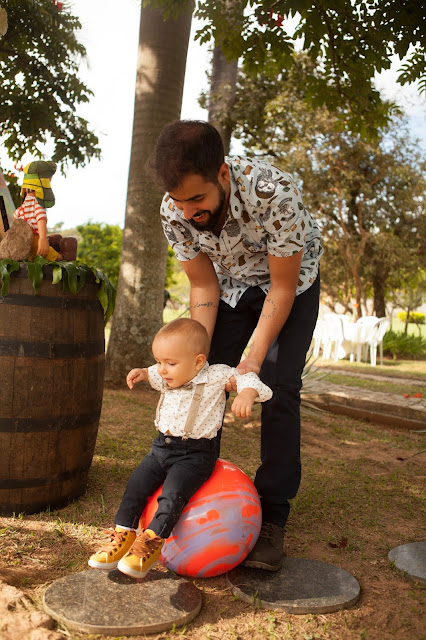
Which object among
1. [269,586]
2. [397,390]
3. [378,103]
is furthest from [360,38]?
[397,390]

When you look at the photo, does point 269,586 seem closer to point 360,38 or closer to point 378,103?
point 360,38

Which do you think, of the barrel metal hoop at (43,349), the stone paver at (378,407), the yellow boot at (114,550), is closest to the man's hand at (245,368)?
the yellow boot at (114,550)

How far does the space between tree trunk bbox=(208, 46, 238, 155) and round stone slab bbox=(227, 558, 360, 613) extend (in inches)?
377

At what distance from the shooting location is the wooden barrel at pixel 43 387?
2.81 metres

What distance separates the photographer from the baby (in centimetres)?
229

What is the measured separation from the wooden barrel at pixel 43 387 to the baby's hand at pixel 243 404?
1.14 m

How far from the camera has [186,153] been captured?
2184 mm

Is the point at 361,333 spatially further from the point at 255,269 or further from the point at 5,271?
the point at 5,271

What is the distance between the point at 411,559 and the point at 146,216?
472 cm

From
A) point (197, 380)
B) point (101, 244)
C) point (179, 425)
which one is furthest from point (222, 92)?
point (179, 425)

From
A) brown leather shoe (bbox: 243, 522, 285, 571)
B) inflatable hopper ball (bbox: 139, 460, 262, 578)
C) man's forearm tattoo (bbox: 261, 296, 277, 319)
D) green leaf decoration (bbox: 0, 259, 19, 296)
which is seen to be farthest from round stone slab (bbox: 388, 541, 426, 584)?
green leaf decoration (bbox: 0, 259, 19, 296)

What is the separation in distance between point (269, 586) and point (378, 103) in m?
4.84

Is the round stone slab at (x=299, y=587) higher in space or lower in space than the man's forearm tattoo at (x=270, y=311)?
lower

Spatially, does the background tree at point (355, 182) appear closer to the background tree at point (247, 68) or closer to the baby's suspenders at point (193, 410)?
the background tree at point (247, 68)
